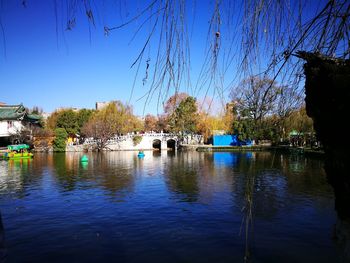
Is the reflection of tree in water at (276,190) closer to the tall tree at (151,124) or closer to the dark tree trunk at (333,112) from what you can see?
the dark tree trunk at (333,112)

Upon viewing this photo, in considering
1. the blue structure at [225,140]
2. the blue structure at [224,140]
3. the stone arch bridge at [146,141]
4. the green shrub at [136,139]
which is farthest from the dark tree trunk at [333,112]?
the green shrub at [136,139]

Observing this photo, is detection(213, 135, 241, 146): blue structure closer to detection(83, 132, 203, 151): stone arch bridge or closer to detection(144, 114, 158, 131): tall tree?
detection(83, 132, 203, 151): stone arch bridge

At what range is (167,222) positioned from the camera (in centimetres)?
962

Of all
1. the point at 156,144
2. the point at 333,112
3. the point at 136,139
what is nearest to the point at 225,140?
the point at 156,144

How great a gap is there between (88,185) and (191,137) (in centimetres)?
4065

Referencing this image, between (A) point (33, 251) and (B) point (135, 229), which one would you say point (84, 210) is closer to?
(B) point (135, 229)

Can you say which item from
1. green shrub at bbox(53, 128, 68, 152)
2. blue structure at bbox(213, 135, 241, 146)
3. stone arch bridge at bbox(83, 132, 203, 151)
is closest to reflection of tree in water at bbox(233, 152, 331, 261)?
blue structure at bbox(213, 135, 241, 146)

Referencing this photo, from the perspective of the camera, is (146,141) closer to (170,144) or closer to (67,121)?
(170,144)

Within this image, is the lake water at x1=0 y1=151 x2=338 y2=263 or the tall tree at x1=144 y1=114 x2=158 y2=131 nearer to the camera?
the lake water at x1=0 y1=151 x2=338 y2=263

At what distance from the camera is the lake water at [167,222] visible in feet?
23.7

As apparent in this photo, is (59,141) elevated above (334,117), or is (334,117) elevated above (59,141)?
(59,141)

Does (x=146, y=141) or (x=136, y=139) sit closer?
(x=136, y=139)

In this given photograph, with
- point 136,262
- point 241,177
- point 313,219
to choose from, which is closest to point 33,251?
point 136,262

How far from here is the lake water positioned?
7230 millimetres
